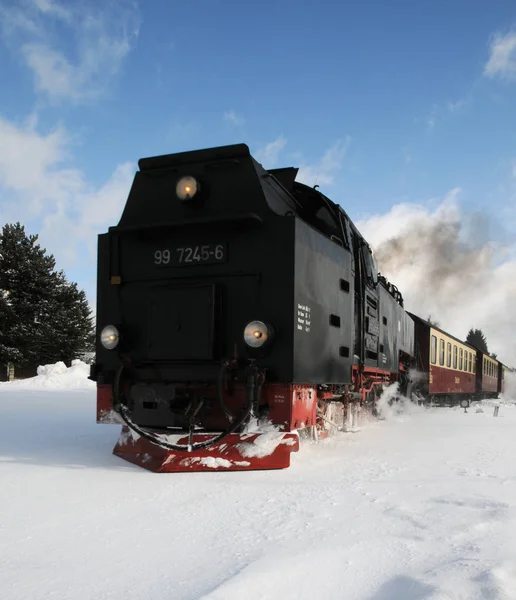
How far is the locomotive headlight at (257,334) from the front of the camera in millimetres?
5098

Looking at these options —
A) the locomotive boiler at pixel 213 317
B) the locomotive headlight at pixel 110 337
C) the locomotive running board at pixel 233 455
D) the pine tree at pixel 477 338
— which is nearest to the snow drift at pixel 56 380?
the locomotive headlight at pixel 110 337

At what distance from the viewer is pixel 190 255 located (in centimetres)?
557

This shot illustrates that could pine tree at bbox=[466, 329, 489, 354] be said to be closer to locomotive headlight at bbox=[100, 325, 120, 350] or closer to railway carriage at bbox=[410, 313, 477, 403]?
railway carriage at bbox=[410, 313, 477, 403]

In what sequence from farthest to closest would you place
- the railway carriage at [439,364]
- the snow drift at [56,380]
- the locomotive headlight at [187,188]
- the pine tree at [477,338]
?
the pine tree at [477,338] → the snow drift at [56,380] → the railway carriage at [439,364] → the locomotive headlight at [187,188]

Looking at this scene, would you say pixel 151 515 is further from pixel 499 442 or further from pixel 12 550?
pixel 499 442

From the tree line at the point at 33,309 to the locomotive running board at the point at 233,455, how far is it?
2851 cm

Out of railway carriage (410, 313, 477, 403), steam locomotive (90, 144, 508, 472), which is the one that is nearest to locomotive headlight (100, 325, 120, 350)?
steam locomotive (90, 144, 508, 472)

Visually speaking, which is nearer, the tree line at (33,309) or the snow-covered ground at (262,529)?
the snow-covered ground at (262,529)

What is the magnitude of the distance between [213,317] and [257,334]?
49cm

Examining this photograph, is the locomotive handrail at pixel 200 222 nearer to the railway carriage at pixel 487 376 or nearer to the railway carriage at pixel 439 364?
the railway carriage at pixel 439 364

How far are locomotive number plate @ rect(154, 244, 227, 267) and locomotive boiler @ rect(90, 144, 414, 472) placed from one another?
0.01 m

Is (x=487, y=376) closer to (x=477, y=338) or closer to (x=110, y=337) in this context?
(x=110, y=337)

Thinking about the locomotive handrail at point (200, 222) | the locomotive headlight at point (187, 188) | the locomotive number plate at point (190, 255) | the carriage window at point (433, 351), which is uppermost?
the locomotive headlight at point (187, 188)

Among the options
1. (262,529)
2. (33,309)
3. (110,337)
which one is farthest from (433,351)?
(33,309)
